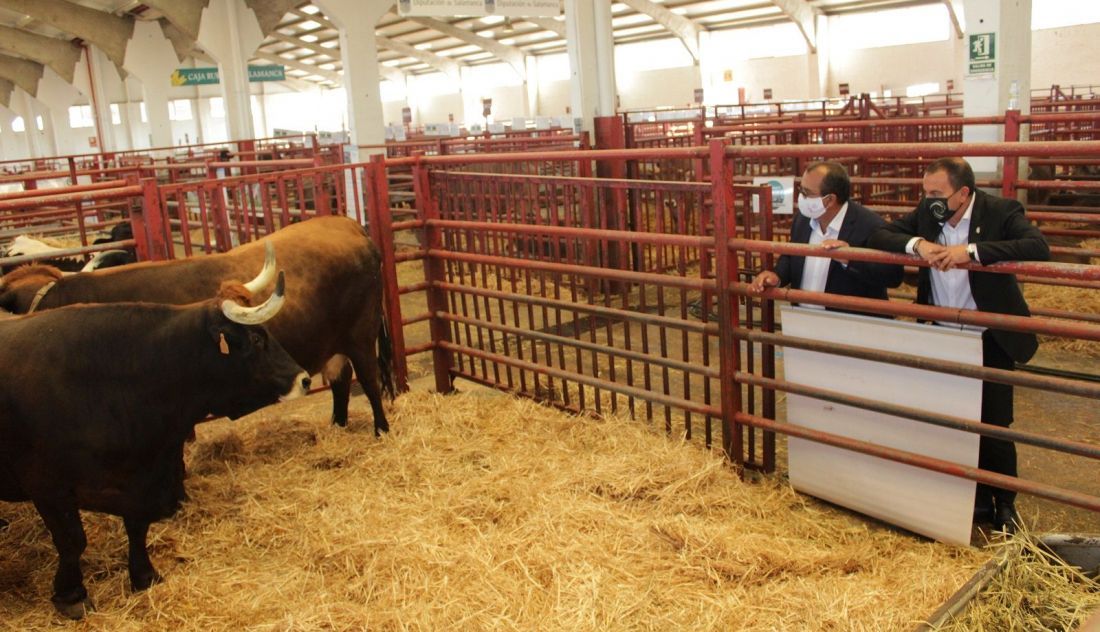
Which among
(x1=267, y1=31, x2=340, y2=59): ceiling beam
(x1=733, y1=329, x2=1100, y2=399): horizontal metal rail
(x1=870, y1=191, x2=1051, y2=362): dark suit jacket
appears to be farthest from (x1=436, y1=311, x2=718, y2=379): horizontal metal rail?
(x1=267, y1=31, x2=340, y2=59): ceiling beam

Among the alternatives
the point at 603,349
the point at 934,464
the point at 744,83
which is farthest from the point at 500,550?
the point at 744,83

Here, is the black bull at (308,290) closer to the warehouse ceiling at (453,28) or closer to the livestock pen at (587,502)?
the livestock pen at (587,502)

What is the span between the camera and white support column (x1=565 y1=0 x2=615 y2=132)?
1046cm

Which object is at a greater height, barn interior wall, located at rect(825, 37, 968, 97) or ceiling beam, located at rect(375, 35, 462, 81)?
ceiling beam, located at rect(375, 35, 462, 81)

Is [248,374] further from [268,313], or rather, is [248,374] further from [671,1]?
[671,1]

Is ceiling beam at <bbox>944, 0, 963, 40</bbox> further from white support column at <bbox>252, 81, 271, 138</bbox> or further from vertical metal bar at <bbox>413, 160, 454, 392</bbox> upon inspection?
white support column at <bbox>252, 81, 271, 138</bbox>

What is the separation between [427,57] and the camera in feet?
128

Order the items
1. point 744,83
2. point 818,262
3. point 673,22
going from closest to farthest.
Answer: point 818,262 → point 673,22 → point 744,83

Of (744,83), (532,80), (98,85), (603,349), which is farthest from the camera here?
(532,80)

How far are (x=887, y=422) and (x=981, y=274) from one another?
712mm

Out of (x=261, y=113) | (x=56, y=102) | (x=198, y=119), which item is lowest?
(x=198, y=119)

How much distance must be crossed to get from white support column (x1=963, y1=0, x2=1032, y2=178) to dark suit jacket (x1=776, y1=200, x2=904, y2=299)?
4.29 metres

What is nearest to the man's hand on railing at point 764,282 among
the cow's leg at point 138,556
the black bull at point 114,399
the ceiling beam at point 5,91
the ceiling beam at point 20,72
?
the black bull at point 114,399

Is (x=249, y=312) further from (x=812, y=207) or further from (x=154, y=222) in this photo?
(x=812, y=207)
